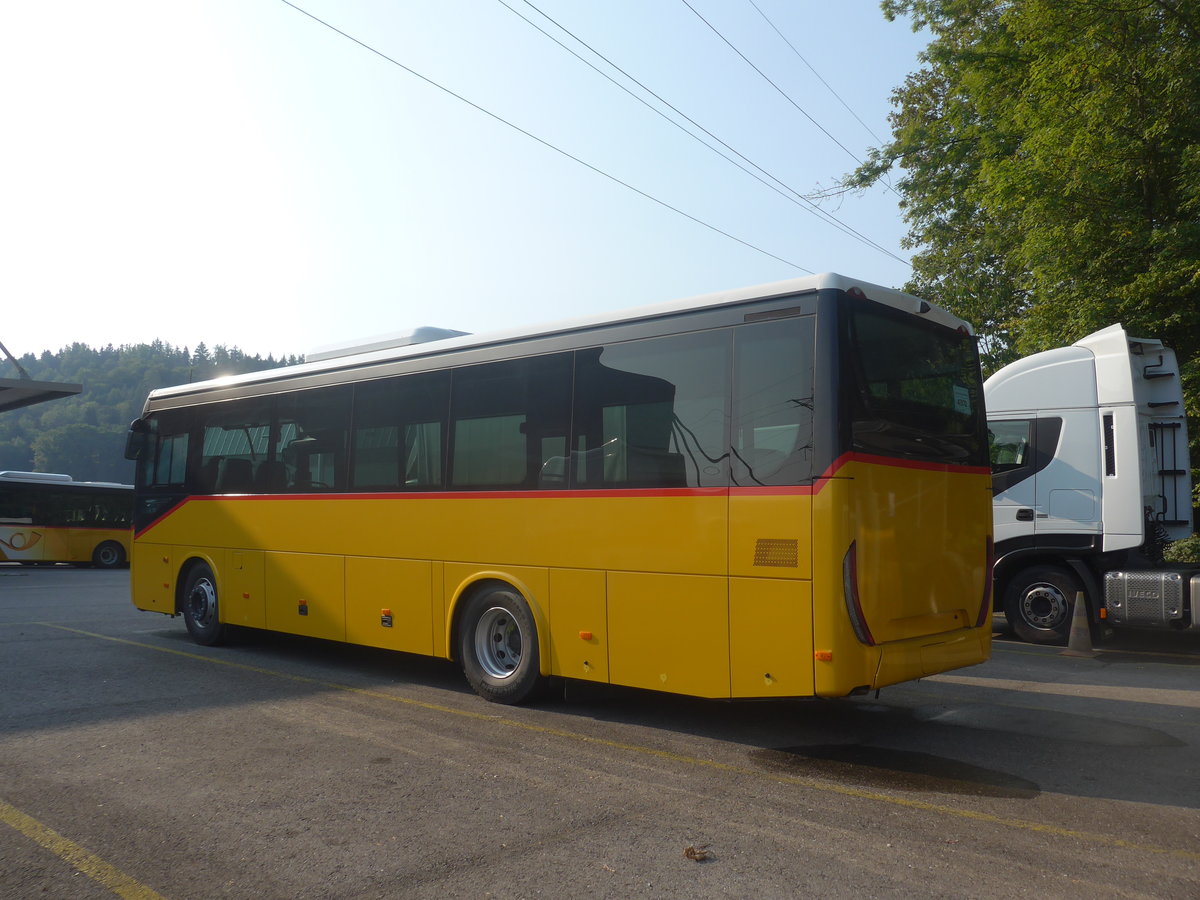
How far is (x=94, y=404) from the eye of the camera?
131000mm

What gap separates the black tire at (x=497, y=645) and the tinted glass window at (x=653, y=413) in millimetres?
1276

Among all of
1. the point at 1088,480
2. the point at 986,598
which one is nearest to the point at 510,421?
the point at 986,598

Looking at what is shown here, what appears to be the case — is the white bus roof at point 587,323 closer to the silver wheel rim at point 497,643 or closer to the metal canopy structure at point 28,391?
the silver wheel rim at point 497,643

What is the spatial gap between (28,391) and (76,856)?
2983 cm

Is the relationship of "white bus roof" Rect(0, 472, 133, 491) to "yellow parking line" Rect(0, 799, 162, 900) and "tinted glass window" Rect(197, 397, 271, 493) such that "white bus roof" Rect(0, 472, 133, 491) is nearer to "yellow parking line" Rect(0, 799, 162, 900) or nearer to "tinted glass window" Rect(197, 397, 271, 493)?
"tinted glass window" Rect(197, 397, 271, 493)

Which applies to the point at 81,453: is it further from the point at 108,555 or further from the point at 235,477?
the point at 235,477

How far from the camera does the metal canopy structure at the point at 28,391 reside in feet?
94.5

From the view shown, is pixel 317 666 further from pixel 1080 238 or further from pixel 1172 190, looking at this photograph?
pixel 1172 190

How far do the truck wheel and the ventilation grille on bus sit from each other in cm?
715

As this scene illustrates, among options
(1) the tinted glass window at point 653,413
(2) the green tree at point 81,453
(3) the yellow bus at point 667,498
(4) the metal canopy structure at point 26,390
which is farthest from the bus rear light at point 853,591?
(2) the green tree at point 81,453

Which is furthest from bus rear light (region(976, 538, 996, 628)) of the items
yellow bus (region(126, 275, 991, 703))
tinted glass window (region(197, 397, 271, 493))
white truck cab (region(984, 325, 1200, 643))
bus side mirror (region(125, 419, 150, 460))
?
bus side mirror (region(125, 419, 150, 460))

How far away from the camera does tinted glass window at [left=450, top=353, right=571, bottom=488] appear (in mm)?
7664

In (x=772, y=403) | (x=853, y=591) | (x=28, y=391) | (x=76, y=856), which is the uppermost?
(x=28, y=391)

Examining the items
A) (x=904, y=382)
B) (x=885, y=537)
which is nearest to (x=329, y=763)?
(x=885, y=537)
